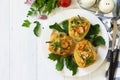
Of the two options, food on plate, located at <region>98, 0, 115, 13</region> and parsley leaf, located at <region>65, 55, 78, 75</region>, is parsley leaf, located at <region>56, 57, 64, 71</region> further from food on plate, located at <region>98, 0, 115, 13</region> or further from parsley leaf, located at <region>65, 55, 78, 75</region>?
food on plate, located at <region>98, 0, 115, 13</region>

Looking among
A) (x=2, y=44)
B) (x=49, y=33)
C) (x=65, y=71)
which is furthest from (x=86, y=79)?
(x=2, y=44)

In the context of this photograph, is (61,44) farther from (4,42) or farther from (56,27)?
(4,42)

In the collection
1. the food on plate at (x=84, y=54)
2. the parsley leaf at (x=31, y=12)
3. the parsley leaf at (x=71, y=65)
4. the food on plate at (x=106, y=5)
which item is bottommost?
the parsley leaf at (x=71, y=65)

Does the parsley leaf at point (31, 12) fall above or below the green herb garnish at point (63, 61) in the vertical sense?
above

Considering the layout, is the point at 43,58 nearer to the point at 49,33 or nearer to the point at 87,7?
the point at 49,33

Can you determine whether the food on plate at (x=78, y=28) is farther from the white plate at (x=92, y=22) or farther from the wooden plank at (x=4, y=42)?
the wooden plank at (x=4, y=42)

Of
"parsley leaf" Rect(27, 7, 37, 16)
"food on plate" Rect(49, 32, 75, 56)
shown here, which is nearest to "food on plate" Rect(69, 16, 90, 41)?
"food on plate" Rect(49, 32, 75, 56)

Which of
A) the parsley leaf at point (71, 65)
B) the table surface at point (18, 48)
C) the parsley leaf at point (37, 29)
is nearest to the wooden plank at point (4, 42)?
the table surface at point (18, 48)
